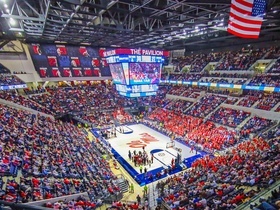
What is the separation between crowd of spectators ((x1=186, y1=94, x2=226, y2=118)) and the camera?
26328 mm

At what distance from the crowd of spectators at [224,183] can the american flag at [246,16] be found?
664cm

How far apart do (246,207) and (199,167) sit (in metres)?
7.54

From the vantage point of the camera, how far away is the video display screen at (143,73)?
24.1 metres

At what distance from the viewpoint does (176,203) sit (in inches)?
359

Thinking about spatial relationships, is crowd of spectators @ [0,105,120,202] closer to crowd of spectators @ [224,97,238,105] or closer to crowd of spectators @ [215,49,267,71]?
crowd of spectators @ [224,97,238,105]

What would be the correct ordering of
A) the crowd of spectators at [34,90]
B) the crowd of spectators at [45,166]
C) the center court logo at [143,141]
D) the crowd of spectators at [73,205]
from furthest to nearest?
the crowd of spectators at [34,90] < the center court logo at [143,141] < the crowd of spectators at [45,166] < the crowd of spectators at [73,205]

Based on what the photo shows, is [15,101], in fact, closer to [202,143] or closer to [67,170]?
[67,170]

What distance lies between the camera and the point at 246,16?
791 cm

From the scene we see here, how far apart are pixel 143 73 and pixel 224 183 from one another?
17769 mm

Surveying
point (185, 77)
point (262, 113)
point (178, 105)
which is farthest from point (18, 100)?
point (262, 113)

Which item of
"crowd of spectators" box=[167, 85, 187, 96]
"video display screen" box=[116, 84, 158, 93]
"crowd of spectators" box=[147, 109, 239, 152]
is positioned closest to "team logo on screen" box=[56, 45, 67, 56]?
"video display screen" box=[116, 84, 158, 93]

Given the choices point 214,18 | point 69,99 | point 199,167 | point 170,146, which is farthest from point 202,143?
point 69,99

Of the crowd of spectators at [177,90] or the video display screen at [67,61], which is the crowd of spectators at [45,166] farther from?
the crowd of spectators at [177,90]

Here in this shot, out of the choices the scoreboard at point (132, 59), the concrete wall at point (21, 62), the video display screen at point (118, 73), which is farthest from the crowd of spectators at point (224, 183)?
the concrete wall at point (21, 62)
